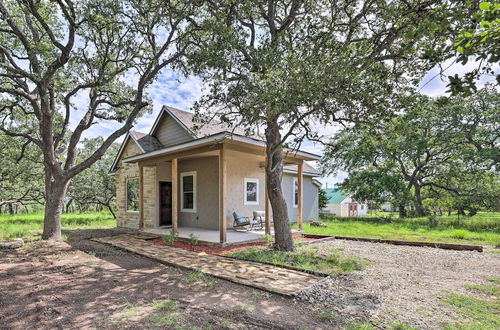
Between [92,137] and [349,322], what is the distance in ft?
91.8

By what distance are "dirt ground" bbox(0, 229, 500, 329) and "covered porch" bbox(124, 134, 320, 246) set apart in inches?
131

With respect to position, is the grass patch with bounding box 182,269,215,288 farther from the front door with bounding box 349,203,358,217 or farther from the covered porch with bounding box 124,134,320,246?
the front door with bounding box 349,203,358,217

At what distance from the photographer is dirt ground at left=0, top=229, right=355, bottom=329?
10.9 ft

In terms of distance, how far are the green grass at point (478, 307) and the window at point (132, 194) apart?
12.0m

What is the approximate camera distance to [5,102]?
445 inches

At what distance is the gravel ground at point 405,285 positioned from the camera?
11.6 ft

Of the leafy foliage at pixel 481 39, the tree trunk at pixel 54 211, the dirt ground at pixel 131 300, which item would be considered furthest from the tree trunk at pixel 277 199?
the tree trunk at pixel 54 211

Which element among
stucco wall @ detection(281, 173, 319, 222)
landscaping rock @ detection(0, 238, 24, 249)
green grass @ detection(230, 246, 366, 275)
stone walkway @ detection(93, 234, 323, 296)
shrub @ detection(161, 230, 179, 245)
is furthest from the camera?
stucco wall @ detection(281, 173, 319, 222)

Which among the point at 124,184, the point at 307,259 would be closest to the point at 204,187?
the point at 124,184

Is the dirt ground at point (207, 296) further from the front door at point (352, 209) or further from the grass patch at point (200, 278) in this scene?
the front door at point (352, 209)

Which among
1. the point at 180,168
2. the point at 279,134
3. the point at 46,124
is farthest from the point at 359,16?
the point at 46,124

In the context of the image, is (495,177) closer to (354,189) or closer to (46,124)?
(354,189)

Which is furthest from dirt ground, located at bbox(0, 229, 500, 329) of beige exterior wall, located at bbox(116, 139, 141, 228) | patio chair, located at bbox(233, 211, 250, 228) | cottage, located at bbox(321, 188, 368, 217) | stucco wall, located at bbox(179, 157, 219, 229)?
cottage, located at bbox(321, 188, 368, 217)

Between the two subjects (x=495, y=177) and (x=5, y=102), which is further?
(x=495, y=177)
